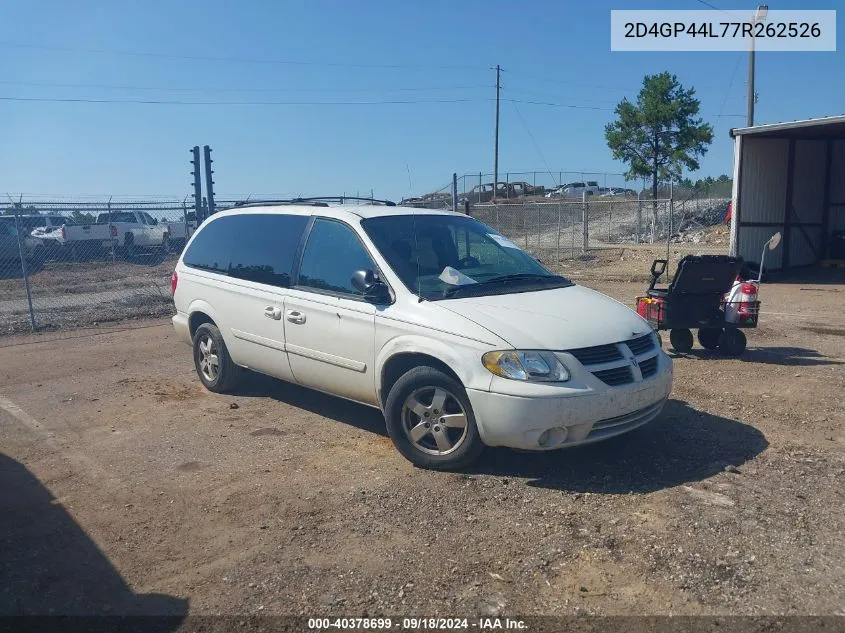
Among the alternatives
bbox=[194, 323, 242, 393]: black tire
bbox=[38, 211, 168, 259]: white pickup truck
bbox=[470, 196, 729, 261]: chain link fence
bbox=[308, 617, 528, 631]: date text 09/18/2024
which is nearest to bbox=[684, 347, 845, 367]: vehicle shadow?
bbox=[194, 323, 242, 393]: black tire

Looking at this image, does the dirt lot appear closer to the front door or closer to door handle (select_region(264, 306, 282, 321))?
the front door

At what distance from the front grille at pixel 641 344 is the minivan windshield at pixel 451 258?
2.92ft

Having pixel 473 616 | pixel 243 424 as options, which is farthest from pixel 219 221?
pixel 473 616

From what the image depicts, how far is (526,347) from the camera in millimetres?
4652

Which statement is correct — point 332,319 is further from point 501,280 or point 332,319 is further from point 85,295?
point 85,295

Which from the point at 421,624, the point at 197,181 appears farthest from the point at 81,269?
the point at 421,624

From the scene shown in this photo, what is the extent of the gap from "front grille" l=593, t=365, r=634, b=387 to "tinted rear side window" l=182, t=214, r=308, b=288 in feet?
8.95

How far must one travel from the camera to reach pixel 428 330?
4.98m

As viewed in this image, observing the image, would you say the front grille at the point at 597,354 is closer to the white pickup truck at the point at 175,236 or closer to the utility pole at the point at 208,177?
the utility pole at the point at 208,177

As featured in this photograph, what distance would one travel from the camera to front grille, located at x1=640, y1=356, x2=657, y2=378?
5.02 meters

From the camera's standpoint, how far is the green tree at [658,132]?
30.5 meters

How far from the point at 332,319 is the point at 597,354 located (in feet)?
6.59

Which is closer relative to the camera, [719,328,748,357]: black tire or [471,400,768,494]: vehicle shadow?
[471,400,768,494]: vehicle shadow

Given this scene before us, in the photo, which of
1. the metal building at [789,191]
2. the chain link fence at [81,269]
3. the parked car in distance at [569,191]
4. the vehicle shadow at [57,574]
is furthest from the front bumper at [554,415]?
the parked car in distance at [569,191]
